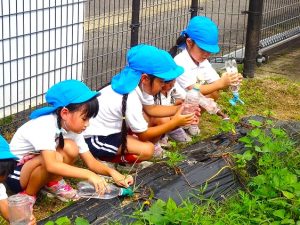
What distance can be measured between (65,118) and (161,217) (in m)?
0.97

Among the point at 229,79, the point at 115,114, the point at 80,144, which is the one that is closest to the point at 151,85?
the point at 115,114

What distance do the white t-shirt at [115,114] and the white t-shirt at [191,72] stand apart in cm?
65

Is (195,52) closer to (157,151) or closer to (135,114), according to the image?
(157,151)

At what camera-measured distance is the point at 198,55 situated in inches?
225

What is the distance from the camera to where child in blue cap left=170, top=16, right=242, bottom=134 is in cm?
559

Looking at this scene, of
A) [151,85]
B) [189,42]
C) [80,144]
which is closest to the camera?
[80,144]

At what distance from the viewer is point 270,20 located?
9.02 meters

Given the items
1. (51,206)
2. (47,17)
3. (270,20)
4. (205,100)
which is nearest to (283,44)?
(270,20)

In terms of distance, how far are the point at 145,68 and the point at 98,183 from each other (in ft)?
3.63

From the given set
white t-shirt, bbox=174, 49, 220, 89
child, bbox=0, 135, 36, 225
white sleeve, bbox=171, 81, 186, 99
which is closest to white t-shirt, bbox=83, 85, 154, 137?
white sleeve, bbox=171, 81, 186, 99

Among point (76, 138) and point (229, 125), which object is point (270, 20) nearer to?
point (229, 125)

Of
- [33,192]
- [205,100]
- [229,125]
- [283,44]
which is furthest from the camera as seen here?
[283,44]

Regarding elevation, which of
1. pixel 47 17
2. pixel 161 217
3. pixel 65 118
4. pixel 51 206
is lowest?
pixel 51 206

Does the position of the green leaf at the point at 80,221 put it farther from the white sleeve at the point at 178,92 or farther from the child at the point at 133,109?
the white sleeve at the point at 178,92
